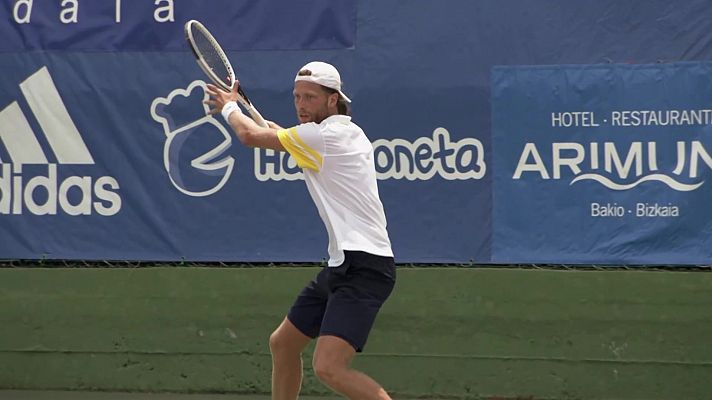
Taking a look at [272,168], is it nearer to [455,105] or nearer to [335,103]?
[455,105]

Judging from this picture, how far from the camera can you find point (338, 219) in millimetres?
5020

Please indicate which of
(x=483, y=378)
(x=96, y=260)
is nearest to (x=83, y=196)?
(x=96, y=260)

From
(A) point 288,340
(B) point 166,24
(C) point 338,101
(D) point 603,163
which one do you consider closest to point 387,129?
(D) point 603,163

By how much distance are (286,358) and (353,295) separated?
0.48m

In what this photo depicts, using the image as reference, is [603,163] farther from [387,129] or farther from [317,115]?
[317,115]

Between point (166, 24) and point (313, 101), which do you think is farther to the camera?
point (166, 24)

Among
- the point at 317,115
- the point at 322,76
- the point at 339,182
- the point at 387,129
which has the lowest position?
the point at 387,129

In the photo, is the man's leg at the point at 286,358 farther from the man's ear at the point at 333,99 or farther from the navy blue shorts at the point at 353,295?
the man's ear at the point at 333,99

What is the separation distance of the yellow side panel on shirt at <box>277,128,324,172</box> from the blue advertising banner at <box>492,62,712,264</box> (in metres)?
2.24

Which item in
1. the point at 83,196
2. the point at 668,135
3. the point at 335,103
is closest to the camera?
the point at 335,103

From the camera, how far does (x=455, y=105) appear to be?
23.3 ft

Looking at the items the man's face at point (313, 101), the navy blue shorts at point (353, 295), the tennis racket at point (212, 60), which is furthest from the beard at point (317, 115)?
the navy blue shorts at point (353, 295)

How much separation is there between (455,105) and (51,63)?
2.54 m

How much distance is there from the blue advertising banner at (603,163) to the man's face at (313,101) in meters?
2.10
